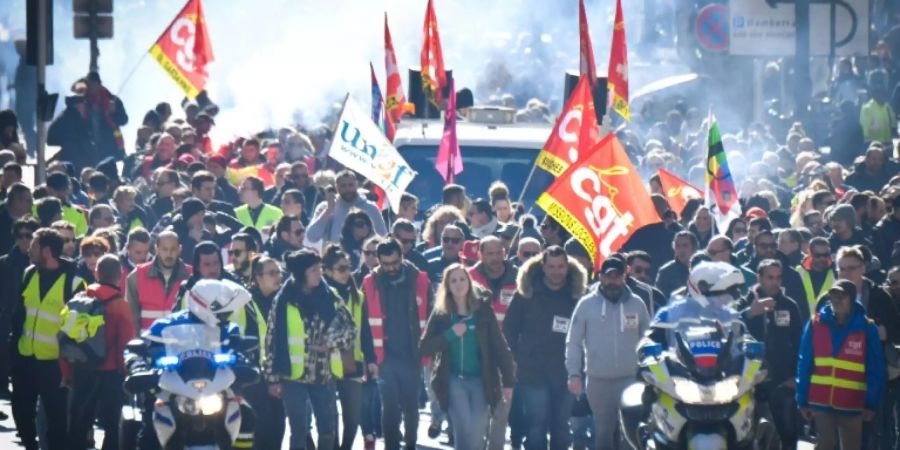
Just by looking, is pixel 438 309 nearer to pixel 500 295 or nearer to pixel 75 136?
pixel 500 295

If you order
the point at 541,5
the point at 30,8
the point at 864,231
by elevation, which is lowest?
the point at 864,231

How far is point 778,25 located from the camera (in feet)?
105

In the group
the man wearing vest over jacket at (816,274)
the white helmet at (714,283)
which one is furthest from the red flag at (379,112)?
the white helmet at (714,283)

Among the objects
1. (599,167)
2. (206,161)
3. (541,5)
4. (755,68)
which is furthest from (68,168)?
(541,5)

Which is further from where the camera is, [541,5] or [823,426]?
[541,5]

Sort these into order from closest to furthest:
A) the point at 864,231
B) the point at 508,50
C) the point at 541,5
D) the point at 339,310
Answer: the point at 339,310 → the point at 864,231 → the point at 508,50 → the point at 541,5

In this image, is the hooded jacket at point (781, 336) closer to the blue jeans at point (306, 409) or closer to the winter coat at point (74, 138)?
the blue jeans at point (306, 409)

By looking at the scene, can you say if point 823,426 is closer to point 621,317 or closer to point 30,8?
point 621,317

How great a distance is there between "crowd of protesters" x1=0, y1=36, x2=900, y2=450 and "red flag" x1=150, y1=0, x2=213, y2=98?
22.4 feet

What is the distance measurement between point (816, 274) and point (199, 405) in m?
5.93

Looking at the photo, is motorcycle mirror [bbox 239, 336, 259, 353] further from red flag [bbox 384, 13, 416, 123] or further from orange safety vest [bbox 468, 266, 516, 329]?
red flag [bbox 384, 13, 416, 123]

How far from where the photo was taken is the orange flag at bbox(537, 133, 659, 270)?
1605 centimetres

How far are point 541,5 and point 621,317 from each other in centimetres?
4559

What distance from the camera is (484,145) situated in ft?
68.5
